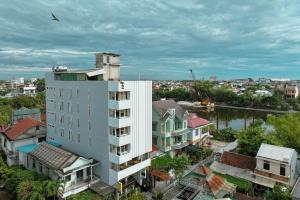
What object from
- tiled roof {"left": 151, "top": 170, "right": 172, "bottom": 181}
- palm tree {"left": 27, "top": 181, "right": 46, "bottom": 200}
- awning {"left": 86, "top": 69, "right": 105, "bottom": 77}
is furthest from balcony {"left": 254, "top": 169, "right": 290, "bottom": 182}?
palm tree {"left": 27, "top": 181, "right": 46, "bottom": 200}

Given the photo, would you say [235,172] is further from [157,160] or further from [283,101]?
[283,101]

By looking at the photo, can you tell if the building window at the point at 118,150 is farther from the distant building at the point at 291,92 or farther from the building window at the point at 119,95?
the distant building at the point at 291,92

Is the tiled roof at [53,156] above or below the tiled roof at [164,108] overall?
below

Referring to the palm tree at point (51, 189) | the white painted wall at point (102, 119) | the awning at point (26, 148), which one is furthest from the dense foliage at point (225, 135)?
the palm tree at point (51, 189)

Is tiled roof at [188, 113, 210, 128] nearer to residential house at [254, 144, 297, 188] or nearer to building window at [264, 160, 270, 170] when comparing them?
residential house at [254, 144, 297, 188]

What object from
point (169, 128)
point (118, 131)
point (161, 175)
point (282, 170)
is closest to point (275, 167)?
point (282, 170)

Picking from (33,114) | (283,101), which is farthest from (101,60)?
(283,101)
